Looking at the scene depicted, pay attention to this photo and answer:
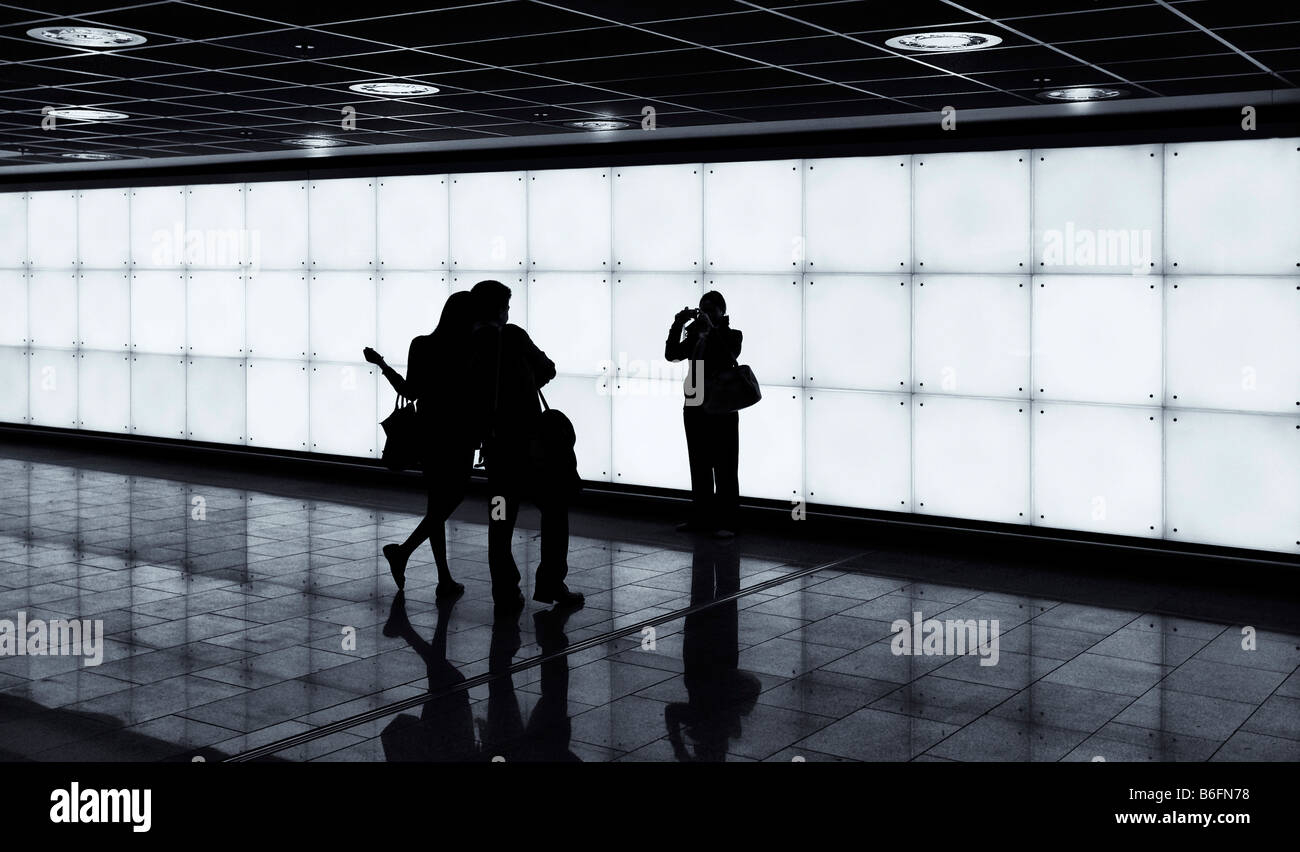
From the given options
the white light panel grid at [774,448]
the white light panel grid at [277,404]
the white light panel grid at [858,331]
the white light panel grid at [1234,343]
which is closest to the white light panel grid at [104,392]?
the white light panel grid at [277,404]

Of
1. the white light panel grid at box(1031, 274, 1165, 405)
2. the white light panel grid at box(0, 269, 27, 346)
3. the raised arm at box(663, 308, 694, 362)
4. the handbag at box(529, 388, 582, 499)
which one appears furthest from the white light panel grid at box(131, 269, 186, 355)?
the white light panel grid at box(1031, 274, 1165, 405)

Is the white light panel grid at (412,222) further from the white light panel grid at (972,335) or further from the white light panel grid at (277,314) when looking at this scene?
the white light panel grid at (972,335)

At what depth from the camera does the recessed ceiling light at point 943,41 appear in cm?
748

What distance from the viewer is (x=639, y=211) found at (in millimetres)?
12555

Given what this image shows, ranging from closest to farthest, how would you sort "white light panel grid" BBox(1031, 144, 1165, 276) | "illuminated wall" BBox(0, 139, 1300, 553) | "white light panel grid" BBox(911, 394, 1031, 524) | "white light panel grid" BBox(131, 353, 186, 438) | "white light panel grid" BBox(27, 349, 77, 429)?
"illuminated wall" BBox(0, 139, 1300, 553) < "white light panel grid" BBox(1031, 144, 1165, 276) < "white light panel grid" BBox(911, 394, 1031, 524) < "white light panel grid" BBox(131, 353, 186, 438) < "white light panel grid" BBox(27, 349, 77, 429)

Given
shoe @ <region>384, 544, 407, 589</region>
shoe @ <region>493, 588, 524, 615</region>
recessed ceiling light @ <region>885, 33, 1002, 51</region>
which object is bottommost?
shoe @ <region>493, 588, 524, 615</region>

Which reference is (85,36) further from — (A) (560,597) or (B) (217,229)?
(B) (217,229)

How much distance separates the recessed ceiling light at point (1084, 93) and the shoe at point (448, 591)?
557 cm

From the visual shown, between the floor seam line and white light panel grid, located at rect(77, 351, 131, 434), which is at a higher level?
white light panel grid, located at rect(77, 351, 131, 434)

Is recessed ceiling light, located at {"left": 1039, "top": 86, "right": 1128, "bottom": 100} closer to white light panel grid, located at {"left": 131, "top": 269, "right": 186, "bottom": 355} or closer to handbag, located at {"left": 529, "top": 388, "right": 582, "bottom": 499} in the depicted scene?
handbag, located at {"left": 529, "top": 388, "right": 582, "bottom": 499}

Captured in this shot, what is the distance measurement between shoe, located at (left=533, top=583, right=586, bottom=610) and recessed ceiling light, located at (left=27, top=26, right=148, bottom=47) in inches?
171

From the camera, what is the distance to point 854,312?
11445 millimetres

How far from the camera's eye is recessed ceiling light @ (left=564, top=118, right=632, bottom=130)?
446 inches
